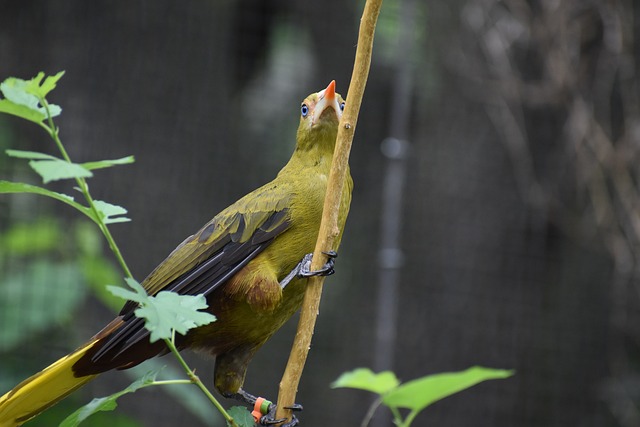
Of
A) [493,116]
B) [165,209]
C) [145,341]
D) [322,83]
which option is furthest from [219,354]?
[493,116]

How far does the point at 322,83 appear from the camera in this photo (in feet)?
14.4

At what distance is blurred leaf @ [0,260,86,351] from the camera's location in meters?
3.30

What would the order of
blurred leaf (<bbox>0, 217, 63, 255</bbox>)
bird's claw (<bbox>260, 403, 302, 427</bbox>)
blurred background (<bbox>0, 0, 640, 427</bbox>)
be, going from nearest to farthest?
bird's claw (<bbox>260, 403, 302, 427</bbox>) < blurred leaf (<bbox>0, 217, 63, 255</bbox>) < blurred background (<bbox>0, 0, 640, 427</bbox>)

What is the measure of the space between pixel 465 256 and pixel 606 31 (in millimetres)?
1400

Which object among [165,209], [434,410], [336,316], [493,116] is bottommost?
[434,410]

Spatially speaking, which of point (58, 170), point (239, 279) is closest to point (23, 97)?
point (58, 170)

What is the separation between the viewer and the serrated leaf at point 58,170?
3.08 ft

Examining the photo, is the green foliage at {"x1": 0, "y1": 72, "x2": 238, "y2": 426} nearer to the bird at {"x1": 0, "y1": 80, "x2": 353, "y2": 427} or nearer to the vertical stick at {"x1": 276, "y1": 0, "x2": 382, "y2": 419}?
the vertical stick at {"x1": 276, "y1": 0, "x2": 382, "y2": 419}

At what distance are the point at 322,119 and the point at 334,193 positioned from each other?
2.74ft

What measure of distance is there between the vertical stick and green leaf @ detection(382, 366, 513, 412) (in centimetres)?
16

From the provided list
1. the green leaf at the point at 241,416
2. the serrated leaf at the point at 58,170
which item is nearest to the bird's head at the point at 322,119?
the green leaf at the point at 241,416

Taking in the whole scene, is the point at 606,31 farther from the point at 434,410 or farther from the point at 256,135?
the point at 434,410

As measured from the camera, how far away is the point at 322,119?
2211 millimetres

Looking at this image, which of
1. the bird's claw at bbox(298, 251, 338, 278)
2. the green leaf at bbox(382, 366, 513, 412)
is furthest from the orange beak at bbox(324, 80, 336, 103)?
the green leaf at bbox(382, 366, 513, 412)
